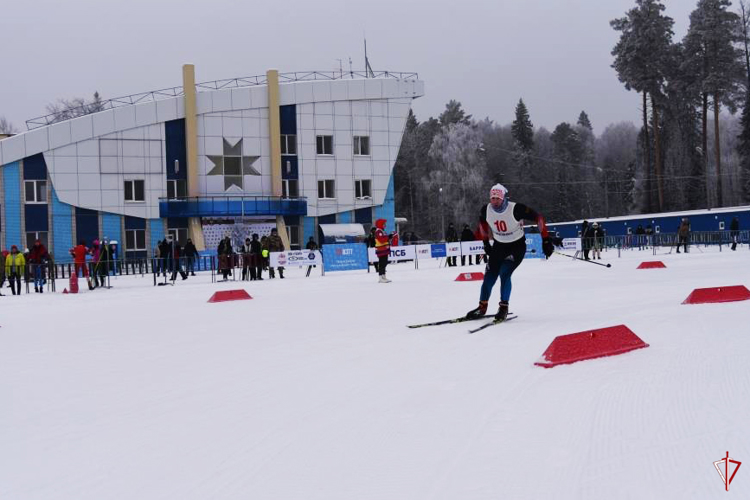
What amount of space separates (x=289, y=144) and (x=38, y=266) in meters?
26.0

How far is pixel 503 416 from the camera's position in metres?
4.93

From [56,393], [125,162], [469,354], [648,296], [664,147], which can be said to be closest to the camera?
[56,393]

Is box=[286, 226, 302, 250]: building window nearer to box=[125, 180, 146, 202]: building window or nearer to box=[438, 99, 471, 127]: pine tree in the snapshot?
box=[125, 180, 146, 202]: building window

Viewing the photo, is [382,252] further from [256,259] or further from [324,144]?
[324,144]

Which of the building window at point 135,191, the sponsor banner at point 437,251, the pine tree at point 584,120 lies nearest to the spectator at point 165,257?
the sponsor banner at point 437,251

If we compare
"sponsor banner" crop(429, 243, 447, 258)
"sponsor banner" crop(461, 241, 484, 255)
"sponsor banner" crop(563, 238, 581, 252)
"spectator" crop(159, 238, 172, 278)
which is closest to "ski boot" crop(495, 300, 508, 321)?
"spectator" crop(159, 238, 172, 278)

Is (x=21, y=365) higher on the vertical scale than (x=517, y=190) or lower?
lower

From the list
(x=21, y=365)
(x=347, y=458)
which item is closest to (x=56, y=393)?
(x=21, y=365)

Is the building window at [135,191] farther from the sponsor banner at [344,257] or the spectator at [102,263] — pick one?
the sponsor banner at [344,257]

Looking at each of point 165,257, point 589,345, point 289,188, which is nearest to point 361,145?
point 289,188

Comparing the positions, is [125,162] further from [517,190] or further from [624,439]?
[517,190]

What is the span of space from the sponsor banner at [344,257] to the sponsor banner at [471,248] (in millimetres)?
4499

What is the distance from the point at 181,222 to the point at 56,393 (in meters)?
Answer: 41.6

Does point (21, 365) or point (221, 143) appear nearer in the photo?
point (21, 365)
